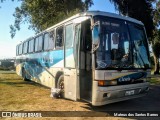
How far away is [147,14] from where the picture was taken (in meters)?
24.7

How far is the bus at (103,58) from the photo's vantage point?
8.41 metres

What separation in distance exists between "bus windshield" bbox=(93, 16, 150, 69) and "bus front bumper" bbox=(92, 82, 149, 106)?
715 millimetres

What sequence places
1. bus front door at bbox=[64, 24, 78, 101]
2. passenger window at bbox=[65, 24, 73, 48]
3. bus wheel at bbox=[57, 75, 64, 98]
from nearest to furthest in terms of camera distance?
1. bus front door at bbox=[64, 24, 78, 101]
2. passenger window at bbox=[65, 24, 73, 48]
3. bus wheel at bbox=[57, 75, 64, 98]

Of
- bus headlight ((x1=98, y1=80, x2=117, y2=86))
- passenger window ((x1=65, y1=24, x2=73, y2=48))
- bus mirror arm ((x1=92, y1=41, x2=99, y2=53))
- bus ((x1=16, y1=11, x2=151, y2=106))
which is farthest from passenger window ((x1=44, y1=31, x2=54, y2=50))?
bus headlight ((x1=98, y1=80, x2=117, y2=86))

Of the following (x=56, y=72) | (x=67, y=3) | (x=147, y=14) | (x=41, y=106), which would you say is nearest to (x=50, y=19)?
(x=67, y=3)

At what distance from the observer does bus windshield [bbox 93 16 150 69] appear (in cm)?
847

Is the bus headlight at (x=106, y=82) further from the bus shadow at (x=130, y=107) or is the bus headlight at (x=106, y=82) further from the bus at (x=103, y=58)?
the bus shadow at (x=130, y=107)

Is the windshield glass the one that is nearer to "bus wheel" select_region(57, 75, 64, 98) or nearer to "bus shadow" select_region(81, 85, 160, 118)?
"bus shadow" select_region(81, 85, 160, 118)

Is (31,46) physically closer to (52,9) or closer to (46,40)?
(46,40)

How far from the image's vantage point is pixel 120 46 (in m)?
8.89

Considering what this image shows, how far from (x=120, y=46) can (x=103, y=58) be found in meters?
0.90

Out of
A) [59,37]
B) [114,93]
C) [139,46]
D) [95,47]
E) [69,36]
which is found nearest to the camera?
[95,47]

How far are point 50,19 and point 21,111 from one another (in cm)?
1880

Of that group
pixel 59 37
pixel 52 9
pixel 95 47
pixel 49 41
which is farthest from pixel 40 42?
pixel 52 9
